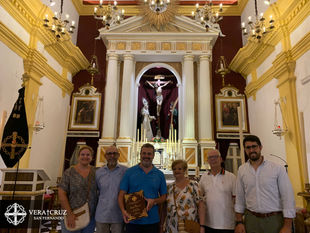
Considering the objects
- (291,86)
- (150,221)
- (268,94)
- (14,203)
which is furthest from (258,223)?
(268,94)

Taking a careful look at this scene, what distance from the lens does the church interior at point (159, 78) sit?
5.66 metres

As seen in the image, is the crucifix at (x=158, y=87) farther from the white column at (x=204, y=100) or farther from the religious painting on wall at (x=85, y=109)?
the religious painting on wall at (x=85, y=109)

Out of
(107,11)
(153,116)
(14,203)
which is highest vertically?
(107,11)

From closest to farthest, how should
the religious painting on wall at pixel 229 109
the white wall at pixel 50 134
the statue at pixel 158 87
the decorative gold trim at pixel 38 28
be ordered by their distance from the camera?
the decorative gold trim at pixel 38 28, the white wall at pixel 50 134, the religious painting on wall at pixel 229 109, the statue at pixel 158 87

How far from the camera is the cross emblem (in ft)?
9.88

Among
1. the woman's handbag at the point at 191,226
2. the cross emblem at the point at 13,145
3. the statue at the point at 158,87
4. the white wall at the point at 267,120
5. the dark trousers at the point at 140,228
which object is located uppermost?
the statue at the point at 158,87

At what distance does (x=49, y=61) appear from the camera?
7.04m

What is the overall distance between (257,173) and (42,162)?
6140mm

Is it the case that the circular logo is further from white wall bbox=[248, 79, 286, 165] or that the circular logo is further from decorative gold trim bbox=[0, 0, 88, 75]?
white wall bbox=[248, 79, 286, 165]

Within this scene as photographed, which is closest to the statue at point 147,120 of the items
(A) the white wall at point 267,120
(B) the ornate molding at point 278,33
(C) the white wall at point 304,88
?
(A) the white wall at point 267,120

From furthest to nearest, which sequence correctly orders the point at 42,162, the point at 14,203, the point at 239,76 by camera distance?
the point at 239,76 → the point at 42,162 → the point at 14,203

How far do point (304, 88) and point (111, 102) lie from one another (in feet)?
17.5

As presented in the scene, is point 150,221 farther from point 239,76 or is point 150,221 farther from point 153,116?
point 239,76

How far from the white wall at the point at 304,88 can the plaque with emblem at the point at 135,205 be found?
4.00 meters
